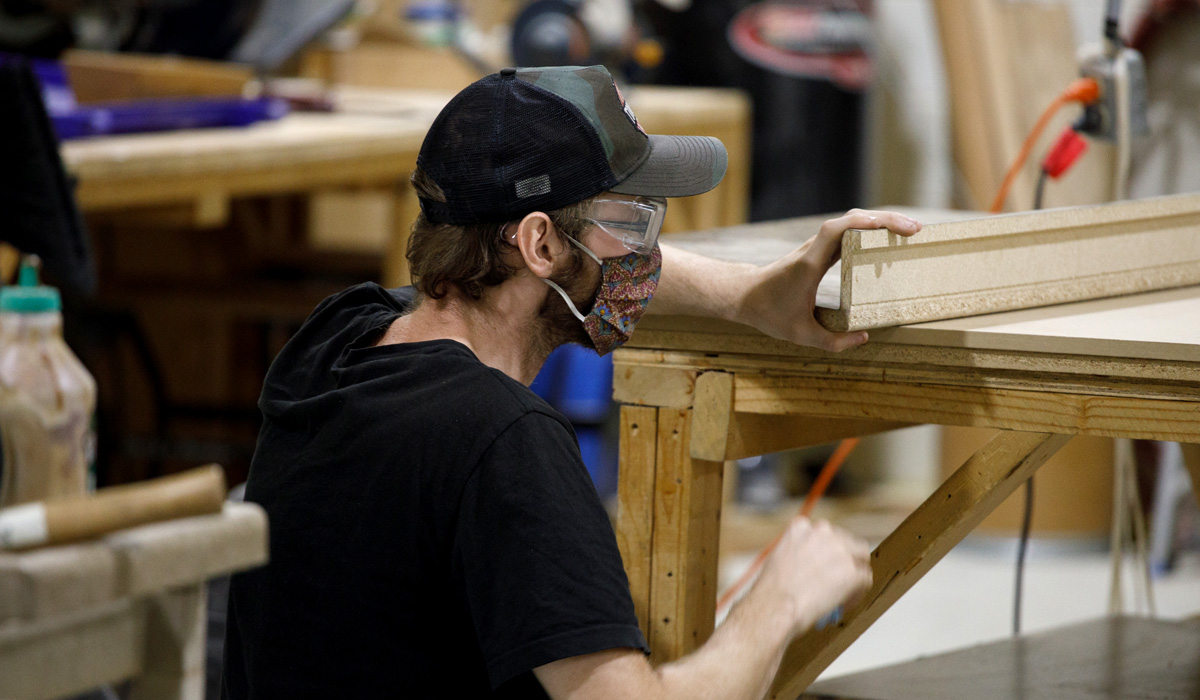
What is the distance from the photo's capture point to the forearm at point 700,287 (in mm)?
1450

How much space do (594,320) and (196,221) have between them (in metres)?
1.74

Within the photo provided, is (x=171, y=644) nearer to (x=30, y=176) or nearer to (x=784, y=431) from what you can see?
(x=784, y=431)

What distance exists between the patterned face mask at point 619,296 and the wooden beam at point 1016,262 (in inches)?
6.9

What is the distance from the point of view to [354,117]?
358 centimetres

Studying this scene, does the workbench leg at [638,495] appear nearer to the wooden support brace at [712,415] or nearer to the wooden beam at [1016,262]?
the wooden support brace at [712,415]

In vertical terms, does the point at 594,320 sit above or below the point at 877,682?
above

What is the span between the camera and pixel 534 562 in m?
1.07

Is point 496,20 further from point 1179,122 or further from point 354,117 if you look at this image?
point 1179,122

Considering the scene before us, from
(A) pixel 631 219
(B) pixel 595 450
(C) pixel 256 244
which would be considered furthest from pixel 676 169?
(C) pixel 256 244

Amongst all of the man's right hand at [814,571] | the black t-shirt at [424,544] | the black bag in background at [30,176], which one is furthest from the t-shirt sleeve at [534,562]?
the black bag in background at [30,176]

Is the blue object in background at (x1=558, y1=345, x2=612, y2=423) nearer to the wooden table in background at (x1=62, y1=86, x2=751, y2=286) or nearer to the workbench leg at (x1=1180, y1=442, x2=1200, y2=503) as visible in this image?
the wooden table in background at (x1=62, y1=86, x2=751, y2=286)

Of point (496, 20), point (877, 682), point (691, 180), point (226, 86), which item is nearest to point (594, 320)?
point (691, 180)

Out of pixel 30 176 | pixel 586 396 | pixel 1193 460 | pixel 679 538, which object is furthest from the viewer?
pixel 586 396

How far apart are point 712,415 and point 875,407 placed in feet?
0.59
